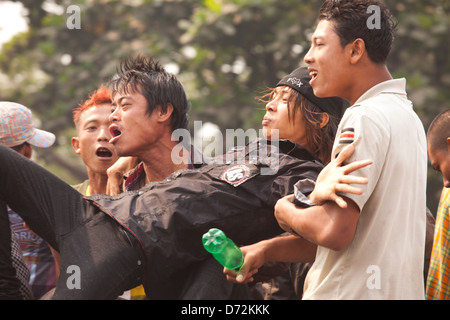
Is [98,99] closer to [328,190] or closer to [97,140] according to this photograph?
[97,140]

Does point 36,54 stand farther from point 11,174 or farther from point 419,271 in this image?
point 419,271

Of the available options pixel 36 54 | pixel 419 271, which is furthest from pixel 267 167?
pixel 36 54

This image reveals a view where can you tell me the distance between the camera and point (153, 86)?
4324 mm

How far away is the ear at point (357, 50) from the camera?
9.79 feet

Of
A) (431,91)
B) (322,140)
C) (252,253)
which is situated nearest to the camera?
(252,253)

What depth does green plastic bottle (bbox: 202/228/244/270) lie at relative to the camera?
3.05 meters

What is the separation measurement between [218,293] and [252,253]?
286 mm

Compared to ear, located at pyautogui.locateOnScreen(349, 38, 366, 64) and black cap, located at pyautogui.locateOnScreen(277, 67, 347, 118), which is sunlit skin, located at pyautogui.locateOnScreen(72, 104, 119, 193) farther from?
ear, located at pyautogui.locateOnScreen(349, 38, 366, 64)

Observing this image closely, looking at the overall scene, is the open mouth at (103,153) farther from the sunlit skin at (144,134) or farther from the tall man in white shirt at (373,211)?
the tall man in white shirt at (373,211)

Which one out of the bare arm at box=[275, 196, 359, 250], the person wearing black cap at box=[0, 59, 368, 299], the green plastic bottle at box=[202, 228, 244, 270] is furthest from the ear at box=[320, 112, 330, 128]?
the bare arm at box=[275, 196, 359, 250]

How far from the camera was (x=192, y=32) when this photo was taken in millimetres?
11852

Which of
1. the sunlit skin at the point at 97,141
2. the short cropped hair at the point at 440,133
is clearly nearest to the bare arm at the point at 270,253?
the short cropped hair at the point at 440,133

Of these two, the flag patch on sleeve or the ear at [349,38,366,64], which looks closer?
the flag patch on sleeve

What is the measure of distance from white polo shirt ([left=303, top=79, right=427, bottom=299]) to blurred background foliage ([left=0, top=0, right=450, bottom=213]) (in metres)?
7.52
